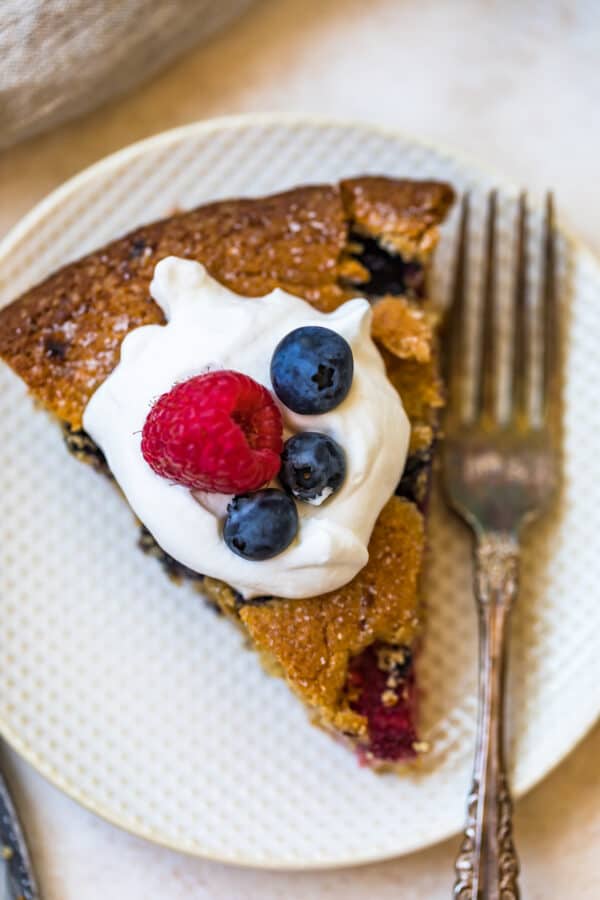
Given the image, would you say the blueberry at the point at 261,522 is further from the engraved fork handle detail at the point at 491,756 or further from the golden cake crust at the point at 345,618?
the engraved fork handle detail at the point at 491,756

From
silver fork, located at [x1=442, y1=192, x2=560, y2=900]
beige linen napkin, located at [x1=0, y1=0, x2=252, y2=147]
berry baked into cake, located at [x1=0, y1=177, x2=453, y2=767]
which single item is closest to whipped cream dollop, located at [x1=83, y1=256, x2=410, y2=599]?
berry baked into cake, located at [x1=0, y1=177, x2=453, y2=767]

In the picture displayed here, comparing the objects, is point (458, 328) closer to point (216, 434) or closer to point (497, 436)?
point (497, 436)

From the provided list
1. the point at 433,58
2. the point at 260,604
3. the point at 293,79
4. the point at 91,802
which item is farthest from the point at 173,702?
the point at 433,58

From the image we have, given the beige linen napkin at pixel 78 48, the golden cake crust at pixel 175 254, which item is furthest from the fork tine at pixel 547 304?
the beige linen napkin at pixel 78 48

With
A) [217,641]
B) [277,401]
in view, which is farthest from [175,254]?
[217,641]

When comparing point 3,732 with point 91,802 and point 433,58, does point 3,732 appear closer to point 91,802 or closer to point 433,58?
point 91,802

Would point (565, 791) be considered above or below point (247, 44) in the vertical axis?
below

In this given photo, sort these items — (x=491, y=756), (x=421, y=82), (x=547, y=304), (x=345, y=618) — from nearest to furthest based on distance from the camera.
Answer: (x=345, y=618) < (x=491, y=756) < (x=547, y=304) < (x=421, y=82)
